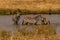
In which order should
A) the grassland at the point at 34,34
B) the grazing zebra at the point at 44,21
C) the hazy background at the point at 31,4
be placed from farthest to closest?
the hazy background at the point at 31,4 < the grazing zebra at the point at 44,21 < the grassland at the point at 34,34

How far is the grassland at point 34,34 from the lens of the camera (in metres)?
11.3

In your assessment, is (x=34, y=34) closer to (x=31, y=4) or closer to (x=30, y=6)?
(x=30, y=6)

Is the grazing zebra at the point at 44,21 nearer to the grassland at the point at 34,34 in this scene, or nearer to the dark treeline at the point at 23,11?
the grassland at the point at 34,34

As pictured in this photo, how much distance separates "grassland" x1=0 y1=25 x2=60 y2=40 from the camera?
1127cm

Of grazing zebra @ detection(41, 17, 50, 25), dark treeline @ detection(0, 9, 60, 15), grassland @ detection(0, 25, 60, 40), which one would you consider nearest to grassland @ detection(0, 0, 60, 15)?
dark treeline @ detection(0, 9, 60, 15)

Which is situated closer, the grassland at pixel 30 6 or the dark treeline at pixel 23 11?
the dark treeline at pixel 23 11

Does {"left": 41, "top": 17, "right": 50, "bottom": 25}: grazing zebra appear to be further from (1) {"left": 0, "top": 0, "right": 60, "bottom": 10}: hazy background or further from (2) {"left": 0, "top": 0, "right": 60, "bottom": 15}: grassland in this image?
(1) {"left": 0, "top": 0, "right": 60, "bottom": 10}: hazy background

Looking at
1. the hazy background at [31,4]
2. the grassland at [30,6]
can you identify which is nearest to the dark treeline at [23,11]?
the grassland at [30,6]

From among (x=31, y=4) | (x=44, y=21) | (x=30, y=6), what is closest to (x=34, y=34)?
(x=44, y=21)

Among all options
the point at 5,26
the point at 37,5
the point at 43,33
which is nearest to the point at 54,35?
the point at 43,33

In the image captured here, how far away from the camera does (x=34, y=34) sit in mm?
11766

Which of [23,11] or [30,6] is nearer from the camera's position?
[23,11]

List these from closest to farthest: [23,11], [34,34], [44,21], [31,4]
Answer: [34,34] < [44,21] < [23,11] < [31,4]

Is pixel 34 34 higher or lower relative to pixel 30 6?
higher
